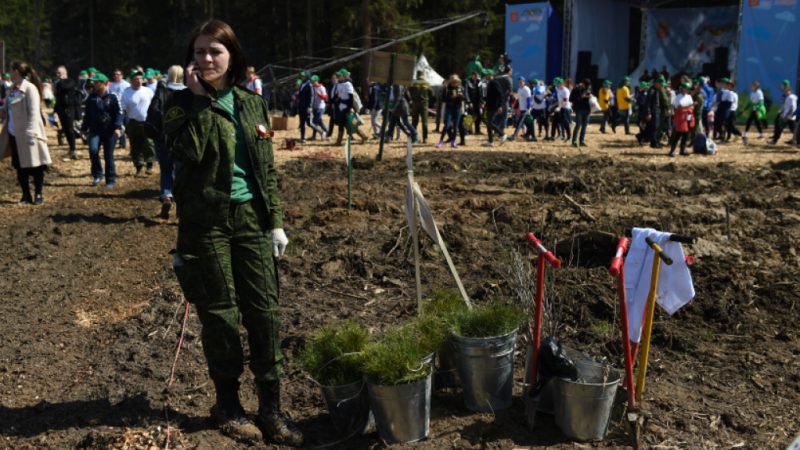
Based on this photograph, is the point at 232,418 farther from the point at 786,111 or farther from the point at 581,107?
the point at 786,111

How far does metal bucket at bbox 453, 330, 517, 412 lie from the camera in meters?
4.14

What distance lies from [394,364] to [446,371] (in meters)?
0.74

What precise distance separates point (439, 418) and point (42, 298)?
14.0 ft

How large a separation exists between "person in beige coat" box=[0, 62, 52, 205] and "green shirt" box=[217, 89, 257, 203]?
7.69m

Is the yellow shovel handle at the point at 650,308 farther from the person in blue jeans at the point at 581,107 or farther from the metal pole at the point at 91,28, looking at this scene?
the metal pole at the point at 91,28

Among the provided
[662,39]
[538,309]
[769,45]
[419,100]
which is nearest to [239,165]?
[538,309]

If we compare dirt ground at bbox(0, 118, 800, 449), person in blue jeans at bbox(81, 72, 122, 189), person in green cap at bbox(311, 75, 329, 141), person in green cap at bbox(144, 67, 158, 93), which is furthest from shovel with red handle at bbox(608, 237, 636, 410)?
person in green cap at bbox(311, 75, 329, 141)

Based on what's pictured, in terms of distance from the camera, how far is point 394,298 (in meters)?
6.52

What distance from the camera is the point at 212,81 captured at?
3.82 meters

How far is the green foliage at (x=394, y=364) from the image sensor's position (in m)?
3.90

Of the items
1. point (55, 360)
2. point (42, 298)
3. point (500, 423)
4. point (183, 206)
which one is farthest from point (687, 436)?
point (42, 298)

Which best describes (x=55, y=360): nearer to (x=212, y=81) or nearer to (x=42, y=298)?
(x=42, y=298)

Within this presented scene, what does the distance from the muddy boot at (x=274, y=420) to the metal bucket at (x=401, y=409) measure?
0.45 metres

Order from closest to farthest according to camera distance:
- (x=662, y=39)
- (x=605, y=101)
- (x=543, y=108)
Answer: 1. (x=543, y=108)
2. (x=605, y=101)
3. (x=662, y=39)
